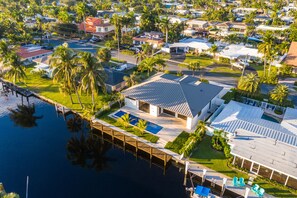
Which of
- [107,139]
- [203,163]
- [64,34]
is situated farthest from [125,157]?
[64,34]

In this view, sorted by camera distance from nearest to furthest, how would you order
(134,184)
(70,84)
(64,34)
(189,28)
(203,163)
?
1. (134,184)
2. (203,163)
3. (70,84)
4. (64,34)
5. (189,28)

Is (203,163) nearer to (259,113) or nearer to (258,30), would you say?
(259,113)

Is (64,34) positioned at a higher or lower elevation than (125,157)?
higher

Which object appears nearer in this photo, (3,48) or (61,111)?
(61,111)

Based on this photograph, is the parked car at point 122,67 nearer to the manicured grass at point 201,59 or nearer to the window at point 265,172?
the manicured grass at point 201,59

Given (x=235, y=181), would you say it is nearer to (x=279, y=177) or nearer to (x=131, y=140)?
(x=279, y=177)
